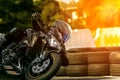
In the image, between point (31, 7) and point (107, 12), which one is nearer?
point (31, 7)

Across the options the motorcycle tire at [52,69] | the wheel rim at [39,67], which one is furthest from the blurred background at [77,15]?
the motorcycle tire at [52,69]

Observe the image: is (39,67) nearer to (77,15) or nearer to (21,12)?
(21,12)

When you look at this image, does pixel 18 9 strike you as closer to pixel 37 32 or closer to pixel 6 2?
pixel 6 2

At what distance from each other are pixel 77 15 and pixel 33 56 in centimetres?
1831

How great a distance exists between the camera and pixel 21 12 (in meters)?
22.6

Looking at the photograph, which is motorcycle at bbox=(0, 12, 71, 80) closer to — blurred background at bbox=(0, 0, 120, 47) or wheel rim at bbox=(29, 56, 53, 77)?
wheel rim at bbox=(29, 56, 53, 77)

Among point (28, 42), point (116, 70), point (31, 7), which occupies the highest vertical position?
point (31, 7)

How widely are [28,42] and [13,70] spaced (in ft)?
2.06

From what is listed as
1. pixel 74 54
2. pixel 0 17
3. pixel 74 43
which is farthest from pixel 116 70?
pixel 0 17

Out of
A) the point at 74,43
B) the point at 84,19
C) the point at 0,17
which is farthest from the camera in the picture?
the point at 84,19

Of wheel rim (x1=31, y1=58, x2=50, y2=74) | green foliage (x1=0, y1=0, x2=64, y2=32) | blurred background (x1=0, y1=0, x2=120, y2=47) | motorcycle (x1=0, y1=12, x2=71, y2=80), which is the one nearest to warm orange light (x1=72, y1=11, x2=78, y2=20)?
blurred background (x1=0, y1=0, x2=120, y2=47)

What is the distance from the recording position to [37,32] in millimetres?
8648

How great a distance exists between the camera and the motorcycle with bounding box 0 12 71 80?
27.3ft

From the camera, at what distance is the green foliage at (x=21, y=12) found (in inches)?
879
